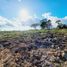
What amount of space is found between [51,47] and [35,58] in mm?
4022

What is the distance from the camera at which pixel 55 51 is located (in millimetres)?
25469

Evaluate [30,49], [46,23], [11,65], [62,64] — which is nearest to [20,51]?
[30,49]

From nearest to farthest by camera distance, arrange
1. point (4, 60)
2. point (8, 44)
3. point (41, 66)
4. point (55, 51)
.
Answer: point (41, 66), point (4, 60), point (55, 51), point (8, 44)

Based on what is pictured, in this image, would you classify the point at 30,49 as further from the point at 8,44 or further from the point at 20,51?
the point at 8,44

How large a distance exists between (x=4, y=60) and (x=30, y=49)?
4.41 metres

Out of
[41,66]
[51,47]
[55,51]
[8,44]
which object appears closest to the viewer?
[41,66]

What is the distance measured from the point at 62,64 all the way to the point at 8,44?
969 centimetres

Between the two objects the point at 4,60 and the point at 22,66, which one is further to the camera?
the point at 4,60

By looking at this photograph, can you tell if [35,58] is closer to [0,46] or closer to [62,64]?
[62,64]

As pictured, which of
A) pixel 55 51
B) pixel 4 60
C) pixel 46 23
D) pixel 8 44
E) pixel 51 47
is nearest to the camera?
pixel 4 60

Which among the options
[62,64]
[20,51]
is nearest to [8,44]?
[20,51]

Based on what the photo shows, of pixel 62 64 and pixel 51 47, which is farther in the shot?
pixel 51 47

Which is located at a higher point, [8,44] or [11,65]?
[8,44]

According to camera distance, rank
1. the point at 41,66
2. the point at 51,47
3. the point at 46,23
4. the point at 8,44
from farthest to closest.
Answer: the point at 46,23
the point at 8,44
the point at 51,47
the point at 41,66
